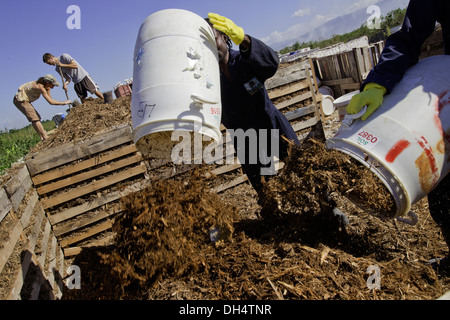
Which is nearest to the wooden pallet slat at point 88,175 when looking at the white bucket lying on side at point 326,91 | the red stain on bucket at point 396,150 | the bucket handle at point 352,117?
the bucket handle at point 352,117

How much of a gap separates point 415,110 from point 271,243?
140cm

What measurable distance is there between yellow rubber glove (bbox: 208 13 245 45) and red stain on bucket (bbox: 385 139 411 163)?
4.79ft

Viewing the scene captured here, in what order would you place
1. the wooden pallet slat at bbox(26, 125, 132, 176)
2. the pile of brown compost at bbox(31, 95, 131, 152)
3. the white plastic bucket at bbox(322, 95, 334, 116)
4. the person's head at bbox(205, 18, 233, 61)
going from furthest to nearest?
1. the white plastic bucket at bbox(322, 95, 334, 116)
2. the pile of brown compost at bbox(31, 95, 131, 152)
3. the wooden pallet slat at bbox(26, 125, 132, 176)
4. the person's head at bbox(205, 18, 233, 61)

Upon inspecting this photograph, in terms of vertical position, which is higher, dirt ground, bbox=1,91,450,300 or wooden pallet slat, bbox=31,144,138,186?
wooden pallet slat, bbox=31,144,138,186

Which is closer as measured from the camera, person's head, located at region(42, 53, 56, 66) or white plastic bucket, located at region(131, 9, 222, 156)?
white plastic bucket, located at region(131, 9, 222, 156)

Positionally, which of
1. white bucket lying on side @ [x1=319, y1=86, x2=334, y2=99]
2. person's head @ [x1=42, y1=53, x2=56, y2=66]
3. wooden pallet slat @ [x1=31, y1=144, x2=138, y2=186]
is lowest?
white bucket lying on side @ [x1=319, y1=86, x2=334, y2=99]

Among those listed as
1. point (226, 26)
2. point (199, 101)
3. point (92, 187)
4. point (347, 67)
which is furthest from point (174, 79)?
point (347, 67)

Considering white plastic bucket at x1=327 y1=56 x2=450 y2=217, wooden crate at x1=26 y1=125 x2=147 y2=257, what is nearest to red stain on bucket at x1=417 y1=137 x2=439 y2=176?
white plastic bucket at x1=327 y1=56 x2=450 y2=217

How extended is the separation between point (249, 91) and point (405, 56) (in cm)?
126

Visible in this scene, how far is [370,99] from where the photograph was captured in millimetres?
2201

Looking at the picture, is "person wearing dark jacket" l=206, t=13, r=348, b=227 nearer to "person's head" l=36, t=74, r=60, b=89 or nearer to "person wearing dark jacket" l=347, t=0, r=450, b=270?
"person wearing dark jacket" l=347, t=0, r=450, b=270

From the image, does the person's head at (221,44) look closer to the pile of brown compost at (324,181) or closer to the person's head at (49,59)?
the pile of brown compost at (324,181)

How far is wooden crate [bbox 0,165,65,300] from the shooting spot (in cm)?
252

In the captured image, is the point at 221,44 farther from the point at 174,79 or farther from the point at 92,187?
the point at 92,187
